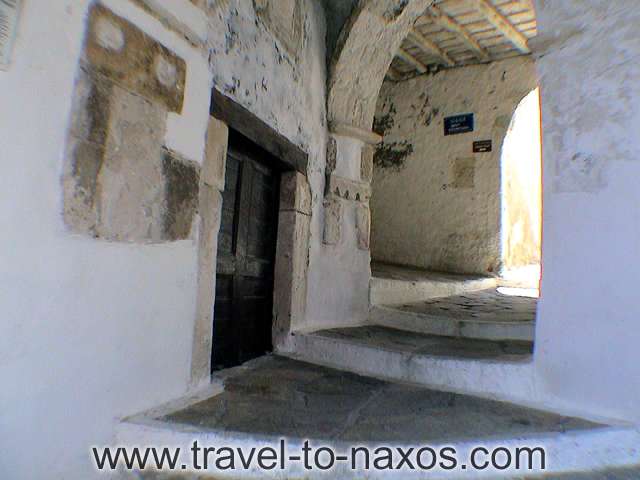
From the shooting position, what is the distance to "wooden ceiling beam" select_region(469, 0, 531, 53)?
4.30 meters

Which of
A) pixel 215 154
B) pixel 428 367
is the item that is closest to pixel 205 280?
pixel 215 154

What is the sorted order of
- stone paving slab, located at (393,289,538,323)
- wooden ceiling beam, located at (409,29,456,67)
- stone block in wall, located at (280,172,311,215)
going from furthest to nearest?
wooden ceiling beam, located at (409,29,456,67), stone paving slab, located at (393,289,538,323), stone block in wall, located at (280,172,311,215)

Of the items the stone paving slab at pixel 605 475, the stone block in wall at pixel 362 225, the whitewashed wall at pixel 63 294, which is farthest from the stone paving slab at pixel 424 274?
the stone paving slab at pixel 605 475

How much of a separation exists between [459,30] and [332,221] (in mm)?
3102

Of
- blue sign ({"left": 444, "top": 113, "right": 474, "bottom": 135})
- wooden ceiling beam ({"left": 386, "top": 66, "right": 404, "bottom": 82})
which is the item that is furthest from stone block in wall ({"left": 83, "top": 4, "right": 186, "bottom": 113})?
wooden ceiling beam ({"left": 386, "top": 66, "right": 404, "bottom": 82})

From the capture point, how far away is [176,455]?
1.28 m

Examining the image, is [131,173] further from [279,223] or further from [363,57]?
[363,57]

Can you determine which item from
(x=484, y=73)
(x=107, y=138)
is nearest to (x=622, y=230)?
(x=107, y=138)

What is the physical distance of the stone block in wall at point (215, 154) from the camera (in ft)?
5.84

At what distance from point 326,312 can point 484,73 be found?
4.08 m

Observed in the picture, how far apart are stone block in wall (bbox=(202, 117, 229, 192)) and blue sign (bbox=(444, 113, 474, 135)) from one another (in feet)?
14.0

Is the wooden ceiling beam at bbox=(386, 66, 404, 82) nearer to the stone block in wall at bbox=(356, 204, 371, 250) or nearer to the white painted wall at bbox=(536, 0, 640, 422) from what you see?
the stone block in wall at bbox=(356, 204, 371, 250)

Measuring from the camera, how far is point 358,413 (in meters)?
1.53

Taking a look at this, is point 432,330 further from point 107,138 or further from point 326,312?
point 107,138
